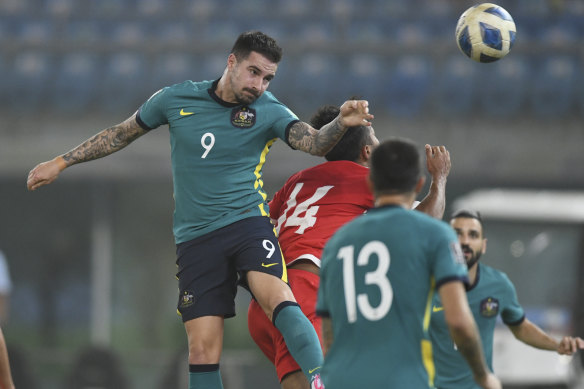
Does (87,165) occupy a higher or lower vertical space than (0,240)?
higher

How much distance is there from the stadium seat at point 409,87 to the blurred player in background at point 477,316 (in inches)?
287

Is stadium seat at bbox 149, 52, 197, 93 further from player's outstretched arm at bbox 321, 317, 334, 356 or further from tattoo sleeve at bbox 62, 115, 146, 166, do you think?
player's outstretched arm at bbox 321, 317, 334, 356

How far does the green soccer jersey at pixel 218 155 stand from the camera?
514cm

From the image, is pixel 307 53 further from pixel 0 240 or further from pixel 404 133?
pixel 0 240

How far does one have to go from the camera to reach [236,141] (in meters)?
5.14

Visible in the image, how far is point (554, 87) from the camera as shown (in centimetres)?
1453

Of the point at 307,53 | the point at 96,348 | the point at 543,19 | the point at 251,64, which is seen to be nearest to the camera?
the point at 251,64

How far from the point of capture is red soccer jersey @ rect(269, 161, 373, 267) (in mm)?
5395

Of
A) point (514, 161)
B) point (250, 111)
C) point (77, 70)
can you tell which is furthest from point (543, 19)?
point (250, 111)

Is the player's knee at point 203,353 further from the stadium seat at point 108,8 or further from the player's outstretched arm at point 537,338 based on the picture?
the stadium seat at point 108,8

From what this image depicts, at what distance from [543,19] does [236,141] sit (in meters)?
11.7

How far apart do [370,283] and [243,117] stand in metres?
1.83

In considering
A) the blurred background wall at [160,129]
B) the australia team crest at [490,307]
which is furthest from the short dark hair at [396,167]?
the blurred background wall at [160,129]

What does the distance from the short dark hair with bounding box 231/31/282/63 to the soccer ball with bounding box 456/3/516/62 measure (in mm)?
1476
